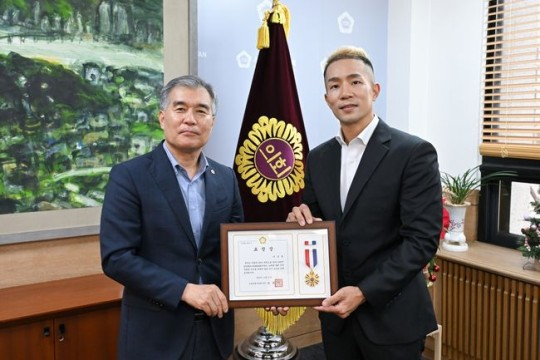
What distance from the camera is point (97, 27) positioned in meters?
2.12

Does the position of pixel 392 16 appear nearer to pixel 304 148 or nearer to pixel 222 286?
pixel 304 148

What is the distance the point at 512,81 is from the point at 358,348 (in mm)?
1960

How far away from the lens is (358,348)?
155 centimetres

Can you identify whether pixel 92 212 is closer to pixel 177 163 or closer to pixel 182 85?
pixel 177 163

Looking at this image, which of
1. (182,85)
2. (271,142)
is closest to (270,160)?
(271,142)

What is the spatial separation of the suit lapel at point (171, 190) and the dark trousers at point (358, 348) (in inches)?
22.3

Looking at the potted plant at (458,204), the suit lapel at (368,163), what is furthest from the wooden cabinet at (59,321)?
the potted plant at (458,204)

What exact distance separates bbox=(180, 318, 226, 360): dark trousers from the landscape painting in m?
1.02

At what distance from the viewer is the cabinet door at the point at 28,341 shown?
1.70 meters

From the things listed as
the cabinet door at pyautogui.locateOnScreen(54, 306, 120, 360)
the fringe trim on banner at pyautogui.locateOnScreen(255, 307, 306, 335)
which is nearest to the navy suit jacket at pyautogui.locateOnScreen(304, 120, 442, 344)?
the fringe trim on banner at pyautogui.locateOnScreen(255, 307, 306, 335)

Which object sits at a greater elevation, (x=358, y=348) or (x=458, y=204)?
(x=458, y=204)

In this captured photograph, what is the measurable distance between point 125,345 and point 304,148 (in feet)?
4.48

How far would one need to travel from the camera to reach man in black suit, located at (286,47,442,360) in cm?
143

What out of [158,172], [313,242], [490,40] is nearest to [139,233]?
[158,172]
